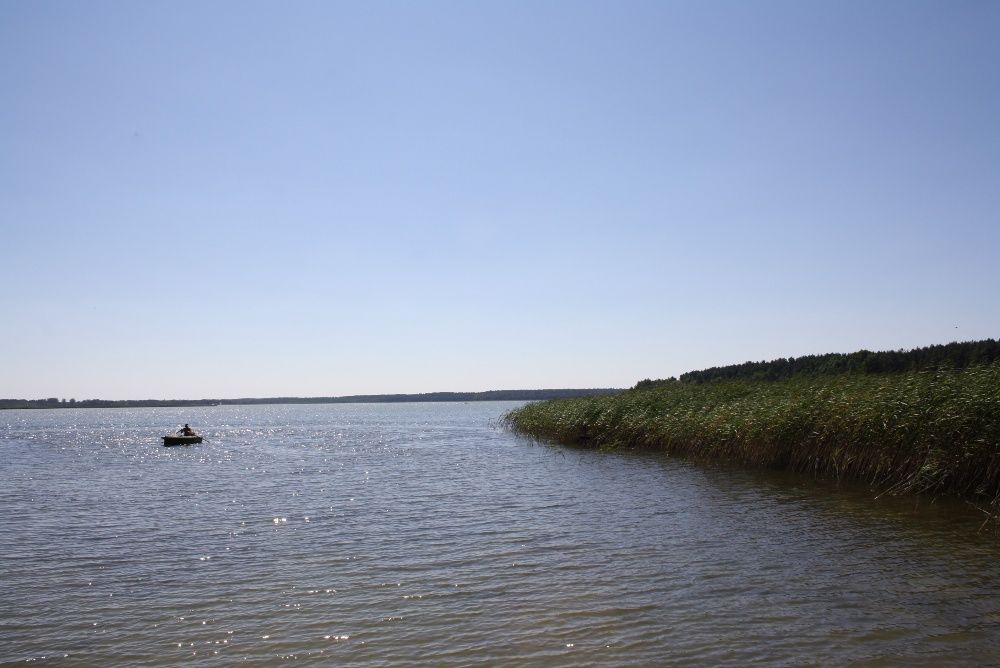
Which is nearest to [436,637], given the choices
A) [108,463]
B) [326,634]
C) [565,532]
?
[326,634]

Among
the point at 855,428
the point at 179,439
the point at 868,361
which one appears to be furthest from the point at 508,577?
the point at 868,361

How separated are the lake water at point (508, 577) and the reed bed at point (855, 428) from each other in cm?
98

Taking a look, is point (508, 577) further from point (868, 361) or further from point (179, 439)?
point (868, 361)

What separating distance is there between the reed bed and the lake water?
0.98 m

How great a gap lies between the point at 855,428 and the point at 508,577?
13418 millimetres

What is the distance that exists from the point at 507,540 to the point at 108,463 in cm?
3060

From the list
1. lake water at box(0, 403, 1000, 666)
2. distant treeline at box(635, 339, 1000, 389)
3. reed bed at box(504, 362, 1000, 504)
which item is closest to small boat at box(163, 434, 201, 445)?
lake water at box(0, 403, 1000, 666)

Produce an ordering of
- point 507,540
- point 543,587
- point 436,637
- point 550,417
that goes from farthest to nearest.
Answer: point 550,417 < point 507,540 < point 543,587 < point 436,637

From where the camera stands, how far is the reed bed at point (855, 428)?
54.1 feet

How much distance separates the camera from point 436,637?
866 centimetres

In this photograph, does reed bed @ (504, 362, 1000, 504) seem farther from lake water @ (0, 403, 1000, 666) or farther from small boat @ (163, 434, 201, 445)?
small boat @ (163, 434, 201, 445)

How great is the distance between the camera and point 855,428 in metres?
20.2

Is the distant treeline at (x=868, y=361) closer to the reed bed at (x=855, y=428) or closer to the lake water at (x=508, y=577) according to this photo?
the reed bed at (x=855, y=428)

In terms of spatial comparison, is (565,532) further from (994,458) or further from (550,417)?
(550,417)
